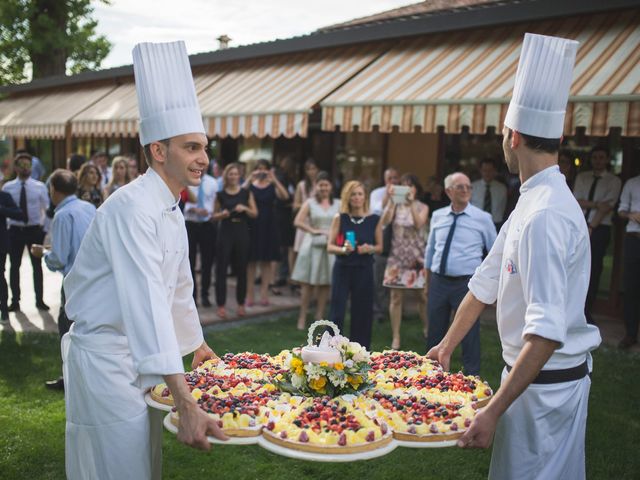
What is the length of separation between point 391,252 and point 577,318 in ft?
17.0

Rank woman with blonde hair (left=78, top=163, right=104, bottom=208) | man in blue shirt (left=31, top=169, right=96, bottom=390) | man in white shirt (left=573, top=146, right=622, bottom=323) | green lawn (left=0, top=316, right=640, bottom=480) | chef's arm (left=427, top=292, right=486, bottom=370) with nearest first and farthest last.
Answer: chef's arm (left=427, top=292, right=486, bottom=370) < green lawn (left=0, top=316, right=640, bottom=480) < man in blue shirt (left=31, top=169, right=96, bottom=390) < woman with blonde hair (left=78, top=163, right=104, bottom=208) < man in white shirt (left=573, top=146, right=622, bottom=323)

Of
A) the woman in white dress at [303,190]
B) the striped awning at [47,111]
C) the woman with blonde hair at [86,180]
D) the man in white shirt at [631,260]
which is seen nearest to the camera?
the woman with blonde hair at [86,180]

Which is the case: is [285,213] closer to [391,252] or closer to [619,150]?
[391,252]

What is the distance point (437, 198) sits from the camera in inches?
392

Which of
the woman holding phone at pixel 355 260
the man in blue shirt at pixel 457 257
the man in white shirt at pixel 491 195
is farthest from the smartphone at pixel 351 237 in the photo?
the man in white shirt at pixel 491 195

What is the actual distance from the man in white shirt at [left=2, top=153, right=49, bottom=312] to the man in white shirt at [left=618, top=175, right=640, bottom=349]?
24.2 ft

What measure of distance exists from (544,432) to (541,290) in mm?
628

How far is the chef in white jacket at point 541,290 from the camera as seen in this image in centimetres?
237

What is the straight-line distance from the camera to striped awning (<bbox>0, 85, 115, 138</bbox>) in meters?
15.5

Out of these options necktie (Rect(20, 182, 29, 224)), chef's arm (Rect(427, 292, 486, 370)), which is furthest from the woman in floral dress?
necktie (Rect(20, 182, 29, 224))

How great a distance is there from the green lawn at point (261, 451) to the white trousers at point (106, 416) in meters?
1.75

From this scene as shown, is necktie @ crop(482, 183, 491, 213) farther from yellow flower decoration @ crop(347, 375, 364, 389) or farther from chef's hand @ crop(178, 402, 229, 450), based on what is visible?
chef's hand @ crop(178, 402, 229, 450)

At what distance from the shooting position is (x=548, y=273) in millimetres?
2336

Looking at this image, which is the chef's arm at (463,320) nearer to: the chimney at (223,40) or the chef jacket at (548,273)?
the chef jacket at (548,273)
